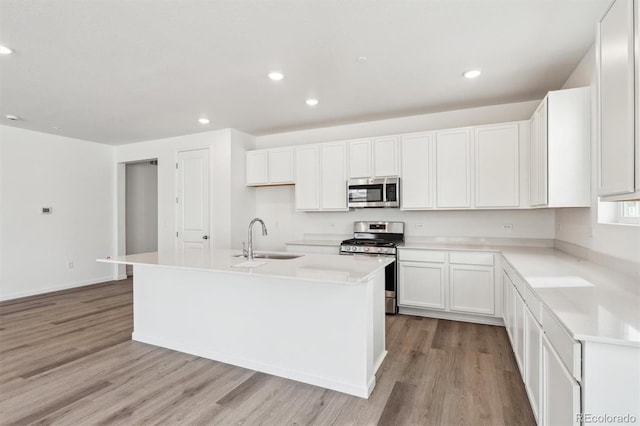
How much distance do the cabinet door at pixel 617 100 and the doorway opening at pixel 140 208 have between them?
7165 mm

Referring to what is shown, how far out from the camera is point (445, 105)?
4051 mm

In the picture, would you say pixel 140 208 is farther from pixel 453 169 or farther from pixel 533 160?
pixel 533 160

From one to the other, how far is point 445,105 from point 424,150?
0.60 metres

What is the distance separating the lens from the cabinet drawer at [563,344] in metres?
1.23

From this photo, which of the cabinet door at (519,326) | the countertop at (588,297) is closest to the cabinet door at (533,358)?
the cabinet door at (519,326)

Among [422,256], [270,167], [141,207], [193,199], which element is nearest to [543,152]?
[422,256]

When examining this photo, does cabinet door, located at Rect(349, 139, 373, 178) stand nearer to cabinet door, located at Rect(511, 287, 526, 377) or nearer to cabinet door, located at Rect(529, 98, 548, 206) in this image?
cabinet door, located at Rect(529, 98, 548, 206)

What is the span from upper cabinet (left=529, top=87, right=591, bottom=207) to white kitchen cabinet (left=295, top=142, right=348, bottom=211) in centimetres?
244

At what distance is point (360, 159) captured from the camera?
14.8ft

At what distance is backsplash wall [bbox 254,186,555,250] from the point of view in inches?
155

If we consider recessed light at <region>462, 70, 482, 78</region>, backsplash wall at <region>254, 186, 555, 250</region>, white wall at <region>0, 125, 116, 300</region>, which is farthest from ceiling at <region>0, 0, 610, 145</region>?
backsplash wall at <region>254, 186, 555, 250</region>

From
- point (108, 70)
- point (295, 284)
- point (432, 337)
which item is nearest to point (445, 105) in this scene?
point (432, 337)

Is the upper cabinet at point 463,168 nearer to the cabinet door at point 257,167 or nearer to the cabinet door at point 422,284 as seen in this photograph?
the cabinet door at point 422,284

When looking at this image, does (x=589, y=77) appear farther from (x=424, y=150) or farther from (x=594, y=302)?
(x=594, y=302)
